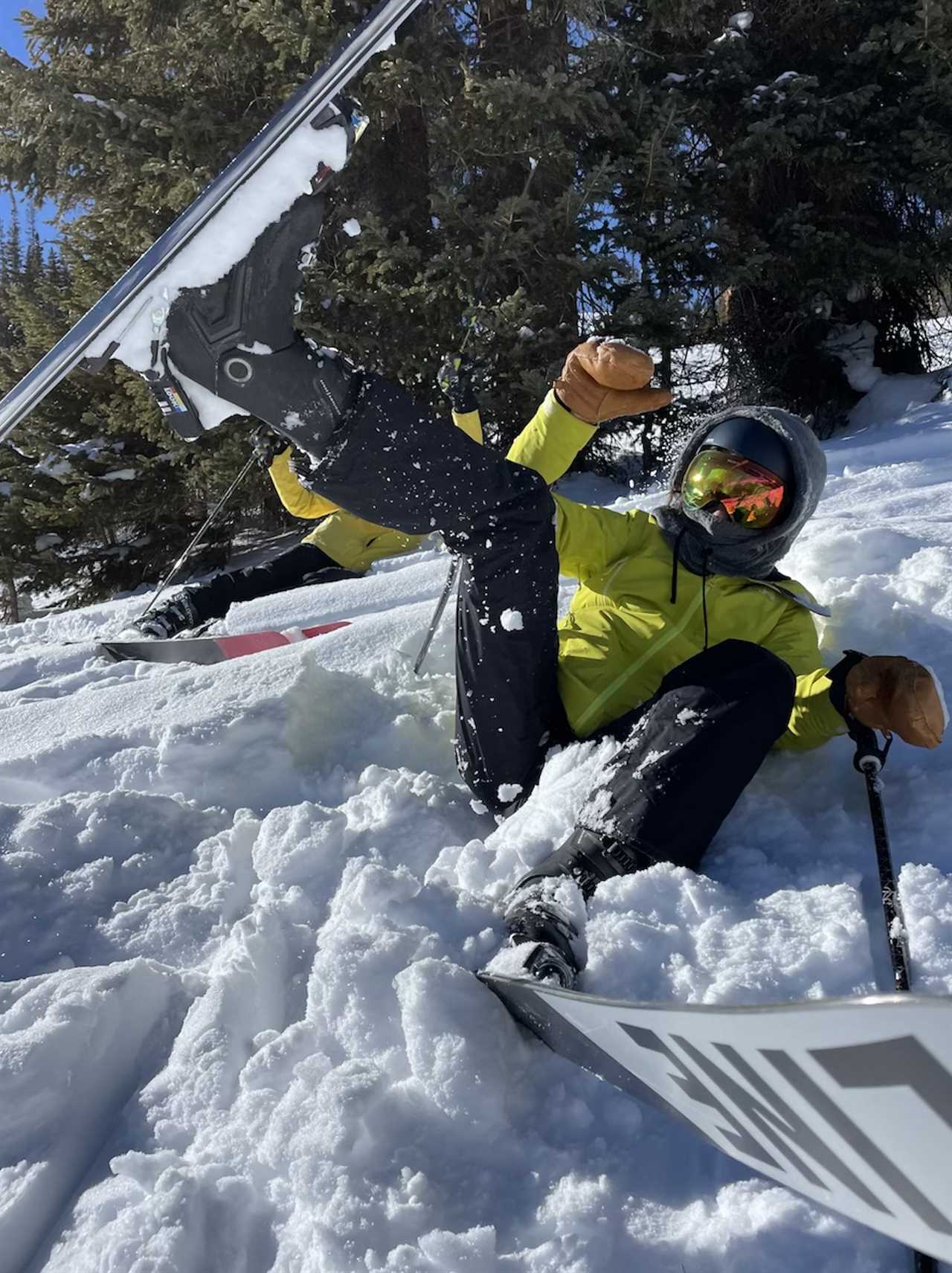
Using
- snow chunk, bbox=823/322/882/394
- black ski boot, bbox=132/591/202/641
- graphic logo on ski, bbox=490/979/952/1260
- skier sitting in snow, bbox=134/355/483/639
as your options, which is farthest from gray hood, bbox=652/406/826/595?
snow chunk, bbox=823/322/882/394

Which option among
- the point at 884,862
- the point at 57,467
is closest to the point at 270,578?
the point at 57,467

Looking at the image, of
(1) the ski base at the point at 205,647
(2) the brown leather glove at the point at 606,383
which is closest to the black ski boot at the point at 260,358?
(2) the brown leather glove at the point at 606,383

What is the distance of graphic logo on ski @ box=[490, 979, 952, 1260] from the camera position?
87 cm

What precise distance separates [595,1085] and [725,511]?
1.45 m

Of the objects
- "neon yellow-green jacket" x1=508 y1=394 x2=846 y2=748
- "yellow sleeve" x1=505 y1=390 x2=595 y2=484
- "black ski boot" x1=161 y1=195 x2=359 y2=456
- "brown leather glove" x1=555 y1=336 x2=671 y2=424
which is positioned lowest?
"neon yellow-green jacket" x1=508 y1=394 x2=846 y2=748

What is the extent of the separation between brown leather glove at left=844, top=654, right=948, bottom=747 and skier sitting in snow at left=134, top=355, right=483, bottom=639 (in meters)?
2.97

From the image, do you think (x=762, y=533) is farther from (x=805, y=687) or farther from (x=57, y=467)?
(x=57, y=467)

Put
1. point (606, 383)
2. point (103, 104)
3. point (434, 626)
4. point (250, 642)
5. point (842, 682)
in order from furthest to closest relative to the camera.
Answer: point (103, 104)
point (250, 642)
point (434, 626)
point (606, 383)
point (842, 682)

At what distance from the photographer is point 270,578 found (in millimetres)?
5102

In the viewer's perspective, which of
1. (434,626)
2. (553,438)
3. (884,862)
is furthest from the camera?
(434,626)

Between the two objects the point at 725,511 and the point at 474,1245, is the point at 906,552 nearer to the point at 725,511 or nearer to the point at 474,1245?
the point at 725,511

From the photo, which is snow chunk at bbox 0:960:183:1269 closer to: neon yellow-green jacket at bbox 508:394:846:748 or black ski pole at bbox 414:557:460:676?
neon yellow-green jacket at bbox 508:394:846:748

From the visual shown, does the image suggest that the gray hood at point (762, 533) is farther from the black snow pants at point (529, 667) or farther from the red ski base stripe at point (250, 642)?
the red ski base stripe at point (250, 642)

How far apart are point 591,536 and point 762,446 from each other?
1.62 feet
